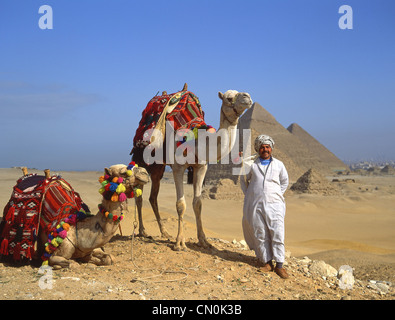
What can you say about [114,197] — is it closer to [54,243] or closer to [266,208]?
[54,243]

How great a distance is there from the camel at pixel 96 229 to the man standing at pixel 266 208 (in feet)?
5.21

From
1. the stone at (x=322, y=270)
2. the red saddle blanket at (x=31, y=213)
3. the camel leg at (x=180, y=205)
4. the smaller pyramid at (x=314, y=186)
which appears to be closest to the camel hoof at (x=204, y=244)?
the camel leg at (x=180, y=205)

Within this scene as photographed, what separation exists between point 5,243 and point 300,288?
382 cm

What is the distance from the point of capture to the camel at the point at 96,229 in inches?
185

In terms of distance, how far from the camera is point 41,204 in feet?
16.8

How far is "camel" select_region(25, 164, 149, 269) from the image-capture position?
15.4ft

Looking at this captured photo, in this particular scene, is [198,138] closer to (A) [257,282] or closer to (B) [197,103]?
(B) [197,103]

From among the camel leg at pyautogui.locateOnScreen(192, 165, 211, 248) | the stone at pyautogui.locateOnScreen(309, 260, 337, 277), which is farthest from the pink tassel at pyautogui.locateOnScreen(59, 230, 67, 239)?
the stone at pyautogui.locateOnScreen(309, 260, 337, 277)

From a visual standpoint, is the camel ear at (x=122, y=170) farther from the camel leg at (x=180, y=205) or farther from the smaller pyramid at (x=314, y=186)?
the smaller pyramid at (x=314, y=186)

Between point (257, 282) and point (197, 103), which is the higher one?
point (197, 103)

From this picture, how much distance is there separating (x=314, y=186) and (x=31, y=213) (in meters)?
30.1

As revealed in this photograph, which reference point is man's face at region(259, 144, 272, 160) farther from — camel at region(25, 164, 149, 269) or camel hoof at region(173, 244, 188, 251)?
camel hoof at region(173, 244, 188, 251)

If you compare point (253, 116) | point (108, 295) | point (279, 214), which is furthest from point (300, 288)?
point (253, 116)

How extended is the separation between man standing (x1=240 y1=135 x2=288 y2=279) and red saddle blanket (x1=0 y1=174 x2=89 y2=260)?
240 cm
